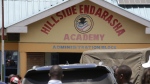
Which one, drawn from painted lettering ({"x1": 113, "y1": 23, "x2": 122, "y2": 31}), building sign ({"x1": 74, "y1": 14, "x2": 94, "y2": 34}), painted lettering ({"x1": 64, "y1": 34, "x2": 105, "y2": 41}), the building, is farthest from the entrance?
painted lettering ({"x1": 113, "y1": 23, "x2": 122, "y2": 31})

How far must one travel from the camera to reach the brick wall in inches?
816

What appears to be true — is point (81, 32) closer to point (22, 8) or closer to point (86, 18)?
point (86, 18)

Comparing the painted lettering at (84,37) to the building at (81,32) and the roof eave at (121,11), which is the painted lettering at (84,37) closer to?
the building at (81,32)

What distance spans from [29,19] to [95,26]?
8.85 ft

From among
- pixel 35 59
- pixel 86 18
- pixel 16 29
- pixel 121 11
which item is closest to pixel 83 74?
pixel 16 29

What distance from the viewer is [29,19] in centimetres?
1909

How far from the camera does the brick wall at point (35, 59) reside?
20.7 m

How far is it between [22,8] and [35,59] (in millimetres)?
2209

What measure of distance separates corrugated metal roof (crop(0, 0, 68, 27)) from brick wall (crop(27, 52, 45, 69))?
1625 millimetres

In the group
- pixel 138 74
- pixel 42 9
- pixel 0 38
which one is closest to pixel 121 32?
pixel 42 9

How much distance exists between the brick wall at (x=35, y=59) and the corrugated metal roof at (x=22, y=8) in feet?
5.33

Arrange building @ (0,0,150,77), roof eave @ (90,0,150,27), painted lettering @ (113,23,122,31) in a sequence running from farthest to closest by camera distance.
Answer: painted lettering @ (113,23,122,31)
building @ (0,0,150,77)
roof eave @ (90,0,150,27)

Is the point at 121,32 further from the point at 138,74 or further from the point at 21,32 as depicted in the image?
the point at 138,74

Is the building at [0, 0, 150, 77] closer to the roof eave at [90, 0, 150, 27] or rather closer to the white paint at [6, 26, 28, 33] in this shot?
the roof eave at [90, 0, 150, 27]
